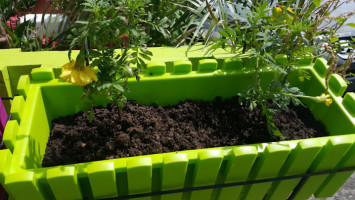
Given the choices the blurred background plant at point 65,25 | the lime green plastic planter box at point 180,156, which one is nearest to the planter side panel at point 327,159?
the lime green plastic planter box at point 180,156

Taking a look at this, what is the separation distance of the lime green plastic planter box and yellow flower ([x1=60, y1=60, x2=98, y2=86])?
211 mm

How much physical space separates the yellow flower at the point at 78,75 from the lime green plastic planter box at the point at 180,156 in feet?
0.69

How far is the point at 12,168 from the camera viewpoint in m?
0.76

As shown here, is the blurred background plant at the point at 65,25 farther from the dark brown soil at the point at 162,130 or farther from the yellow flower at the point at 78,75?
the yellow flower at the point at 78,75

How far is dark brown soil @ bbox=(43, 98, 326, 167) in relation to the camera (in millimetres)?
975

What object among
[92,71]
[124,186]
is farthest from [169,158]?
[92,71]

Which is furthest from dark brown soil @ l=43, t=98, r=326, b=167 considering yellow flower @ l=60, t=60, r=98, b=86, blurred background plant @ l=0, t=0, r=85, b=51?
blurred background plant @ l=0, t=0, r=85, b=51

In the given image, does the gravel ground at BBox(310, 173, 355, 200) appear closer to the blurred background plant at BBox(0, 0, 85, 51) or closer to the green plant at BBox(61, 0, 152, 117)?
the green plant at BBox(61, 0, 152, 117)

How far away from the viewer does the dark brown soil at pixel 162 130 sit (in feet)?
3.20

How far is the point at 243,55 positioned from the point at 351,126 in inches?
19.3

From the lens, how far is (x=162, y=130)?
3.49ft

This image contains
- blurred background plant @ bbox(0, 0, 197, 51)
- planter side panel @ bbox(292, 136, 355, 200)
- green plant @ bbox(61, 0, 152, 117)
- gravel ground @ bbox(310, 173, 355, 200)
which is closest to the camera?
green plant @ bbox(61, 0, 152, 117)

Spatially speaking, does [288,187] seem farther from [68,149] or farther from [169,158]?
[68,149]

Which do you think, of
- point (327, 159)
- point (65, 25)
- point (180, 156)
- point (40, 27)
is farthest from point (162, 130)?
point (40, 27)
